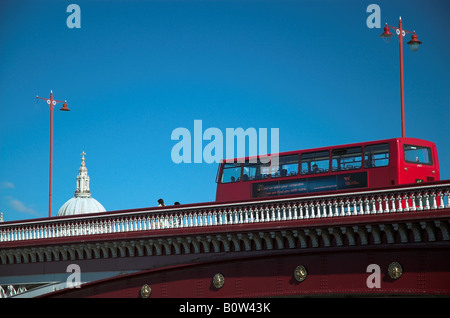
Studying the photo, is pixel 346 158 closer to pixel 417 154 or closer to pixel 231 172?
pixel 417 154

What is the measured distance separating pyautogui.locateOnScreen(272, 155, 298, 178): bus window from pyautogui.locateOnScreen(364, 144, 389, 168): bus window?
3744mm

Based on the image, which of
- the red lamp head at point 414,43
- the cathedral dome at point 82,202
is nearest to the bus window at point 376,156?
the red lamp head at point 414,43

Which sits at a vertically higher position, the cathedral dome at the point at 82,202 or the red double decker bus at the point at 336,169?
the cathedral dome at the point at 82,202

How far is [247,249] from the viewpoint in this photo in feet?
127

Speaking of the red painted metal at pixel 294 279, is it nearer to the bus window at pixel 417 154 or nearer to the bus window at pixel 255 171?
the bus window at pixel 417 154

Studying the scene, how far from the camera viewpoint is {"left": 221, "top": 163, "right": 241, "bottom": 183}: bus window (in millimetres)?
46719

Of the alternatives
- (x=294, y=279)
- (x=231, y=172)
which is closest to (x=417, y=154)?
(x=294, y=279)

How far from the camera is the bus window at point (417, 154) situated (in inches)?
1612

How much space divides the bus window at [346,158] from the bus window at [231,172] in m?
5.85

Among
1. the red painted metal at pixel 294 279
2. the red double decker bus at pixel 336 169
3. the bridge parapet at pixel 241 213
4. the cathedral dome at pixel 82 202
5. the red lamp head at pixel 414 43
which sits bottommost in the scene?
the red painted metal at pixel 294 279

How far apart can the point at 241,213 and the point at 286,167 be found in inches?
233
